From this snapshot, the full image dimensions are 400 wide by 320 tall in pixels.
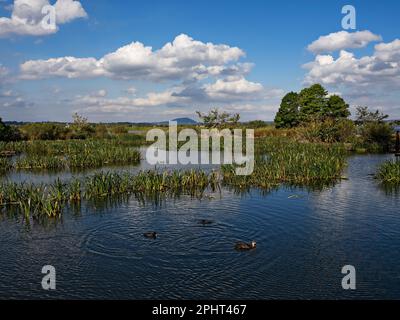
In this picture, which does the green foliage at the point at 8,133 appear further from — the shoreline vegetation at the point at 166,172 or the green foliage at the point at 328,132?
the green foliage at the point at 328,132

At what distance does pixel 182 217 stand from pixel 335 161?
1218 centimetres

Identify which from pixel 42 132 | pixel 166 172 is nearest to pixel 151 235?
pixel 166 172

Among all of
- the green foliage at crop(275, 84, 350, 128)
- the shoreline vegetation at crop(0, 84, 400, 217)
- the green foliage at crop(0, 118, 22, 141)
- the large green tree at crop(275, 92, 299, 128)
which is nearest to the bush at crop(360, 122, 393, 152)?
the shoreline vegetation at crop(0, 84, 400, 217)

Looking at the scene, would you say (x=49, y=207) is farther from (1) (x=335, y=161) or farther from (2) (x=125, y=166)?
(1) (x=335, y=161)

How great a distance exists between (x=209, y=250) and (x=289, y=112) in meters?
53.4

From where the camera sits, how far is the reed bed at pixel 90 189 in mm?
14359

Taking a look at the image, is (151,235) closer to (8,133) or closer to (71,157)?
(71,157)

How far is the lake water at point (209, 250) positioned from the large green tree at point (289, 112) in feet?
148

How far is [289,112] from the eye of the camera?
202 feet

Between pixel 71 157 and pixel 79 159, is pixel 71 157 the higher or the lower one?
the higher one

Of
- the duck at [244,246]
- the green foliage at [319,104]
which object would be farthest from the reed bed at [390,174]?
the green foliage at [319,104]

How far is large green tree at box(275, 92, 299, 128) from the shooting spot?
60781mm
